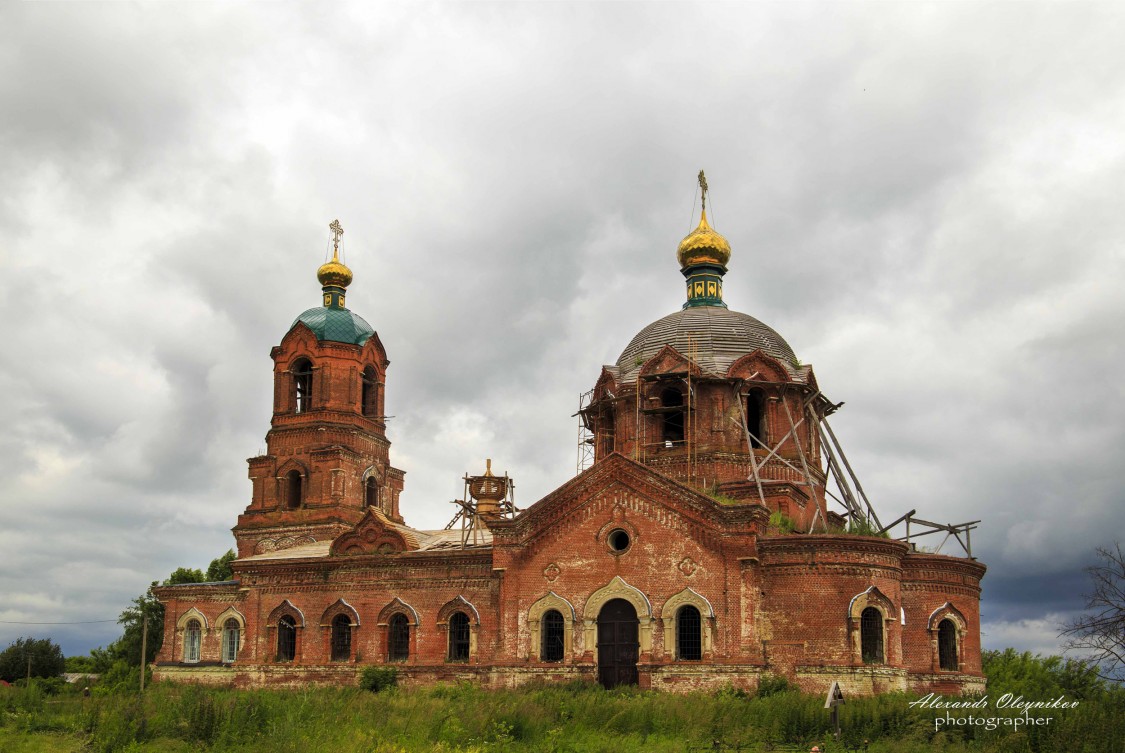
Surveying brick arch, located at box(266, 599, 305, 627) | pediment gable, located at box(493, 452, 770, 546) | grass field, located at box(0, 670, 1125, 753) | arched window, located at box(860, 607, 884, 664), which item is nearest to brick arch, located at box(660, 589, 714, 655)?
pediment gable, located at box(493, 452, 770, 546)

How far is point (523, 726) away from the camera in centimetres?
2141

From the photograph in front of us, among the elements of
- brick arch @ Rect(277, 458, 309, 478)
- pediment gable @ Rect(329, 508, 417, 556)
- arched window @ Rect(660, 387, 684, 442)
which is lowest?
pediment gable @ Rect(329, 508, 417, 556)

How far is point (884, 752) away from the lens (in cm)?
1884

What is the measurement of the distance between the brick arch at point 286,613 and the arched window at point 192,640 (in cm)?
377

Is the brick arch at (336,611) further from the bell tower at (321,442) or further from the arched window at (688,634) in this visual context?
the arched window at (688,634)

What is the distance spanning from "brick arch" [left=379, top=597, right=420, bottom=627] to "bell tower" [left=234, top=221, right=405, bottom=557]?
690cm

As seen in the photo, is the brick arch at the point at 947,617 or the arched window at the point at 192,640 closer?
the brick arch at the point at 947,617

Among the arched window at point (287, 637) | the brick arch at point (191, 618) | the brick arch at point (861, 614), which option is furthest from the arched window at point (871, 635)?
the brick arch at point (191, 618)

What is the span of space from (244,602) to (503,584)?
973 cm

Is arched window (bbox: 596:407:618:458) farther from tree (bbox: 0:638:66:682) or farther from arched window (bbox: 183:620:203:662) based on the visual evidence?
tree (bbox: 0:638:66:682)

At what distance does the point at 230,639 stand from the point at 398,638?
652cm

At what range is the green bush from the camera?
2966 cm

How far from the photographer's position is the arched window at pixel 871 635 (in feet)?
85.4

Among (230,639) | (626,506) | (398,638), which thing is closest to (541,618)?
(626,506)
